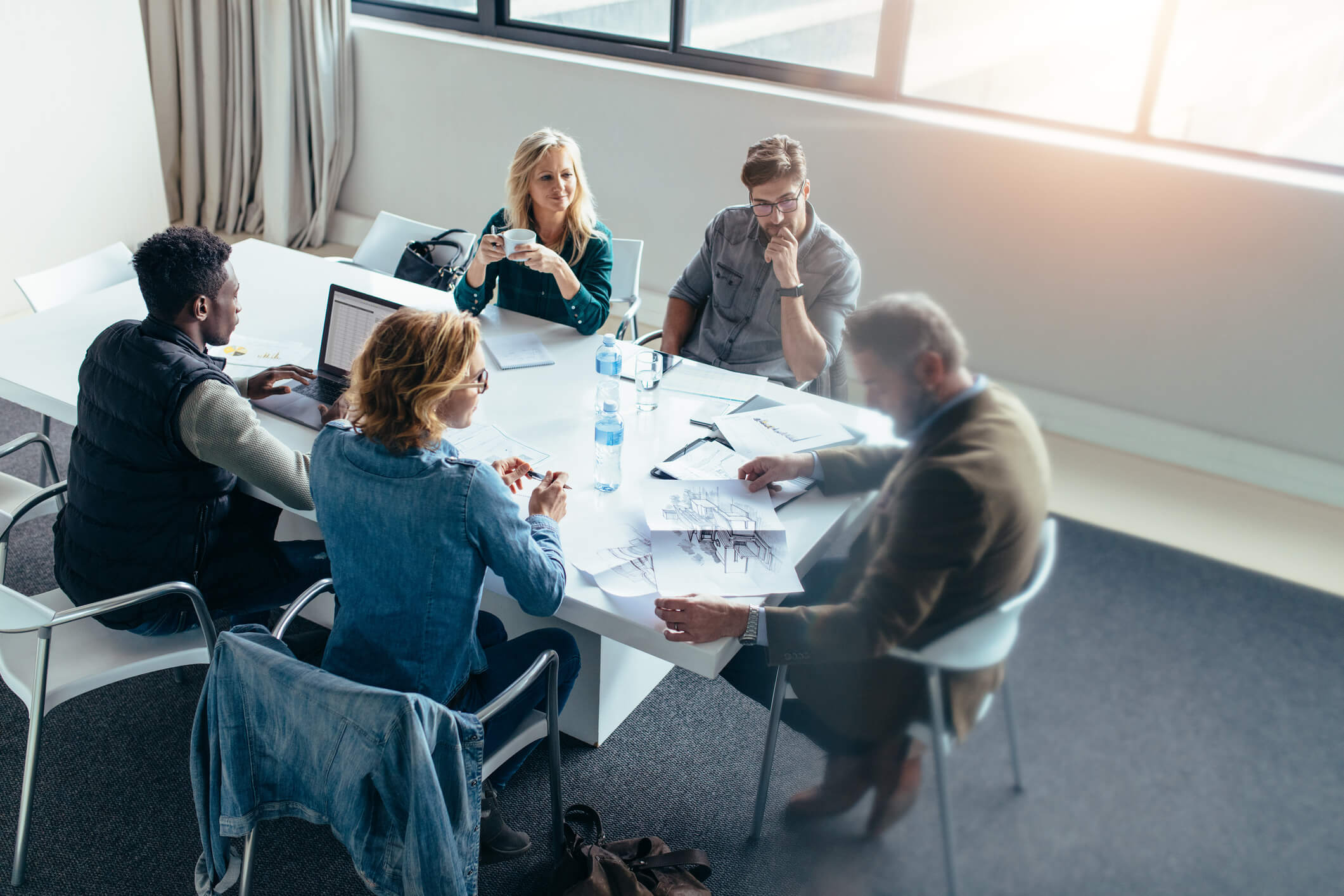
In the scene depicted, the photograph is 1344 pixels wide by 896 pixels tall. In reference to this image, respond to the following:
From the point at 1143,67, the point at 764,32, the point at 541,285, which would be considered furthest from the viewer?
the point at 764,32

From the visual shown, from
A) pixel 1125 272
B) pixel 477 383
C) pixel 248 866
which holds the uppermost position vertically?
pixel 1125 272

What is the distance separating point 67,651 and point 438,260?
1839mm

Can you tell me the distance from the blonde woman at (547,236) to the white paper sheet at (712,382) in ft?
1.38

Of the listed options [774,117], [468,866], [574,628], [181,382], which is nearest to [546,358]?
[574,628]

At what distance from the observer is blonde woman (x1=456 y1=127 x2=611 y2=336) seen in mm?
2967

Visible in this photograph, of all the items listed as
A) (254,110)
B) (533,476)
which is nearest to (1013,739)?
(533,476)

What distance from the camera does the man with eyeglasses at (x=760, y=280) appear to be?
225cm

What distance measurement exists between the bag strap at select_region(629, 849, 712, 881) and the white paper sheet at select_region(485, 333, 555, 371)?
1.29 m

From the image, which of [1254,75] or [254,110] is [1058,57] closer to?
[1254,75]

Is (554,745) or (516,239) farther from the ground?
(516,239)

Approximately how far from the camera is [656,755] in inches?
94.7

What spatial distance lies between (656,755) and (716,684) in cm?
29

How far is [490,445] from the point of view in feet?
7.38

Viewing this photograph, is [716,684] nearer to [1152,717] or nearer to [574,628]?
[574,628]
